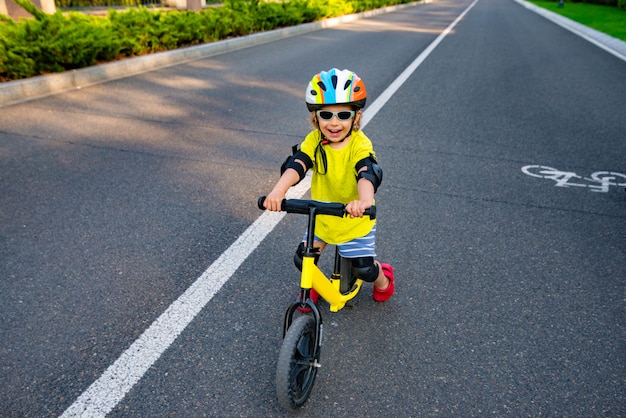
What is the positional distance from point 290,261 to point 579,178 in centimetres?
339

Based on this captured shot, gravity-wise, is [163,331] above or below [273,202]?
below

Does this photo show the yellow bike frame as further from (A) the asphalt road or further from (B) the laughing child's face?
(B) the laughing child's face

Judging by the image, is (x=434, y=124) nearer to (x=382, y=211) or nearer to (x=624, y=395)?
(x=382, y=211)

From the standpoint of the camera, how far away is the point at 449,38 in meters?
17.0

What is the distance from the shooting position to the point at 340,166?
8.36 feet

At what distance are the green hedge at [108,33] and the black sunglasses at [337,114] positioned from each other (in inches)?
290

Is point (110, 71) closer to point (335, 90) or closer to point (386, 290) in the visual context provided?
point (386, 290)

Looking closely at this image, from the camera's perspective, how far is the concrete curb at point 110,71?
7605mm

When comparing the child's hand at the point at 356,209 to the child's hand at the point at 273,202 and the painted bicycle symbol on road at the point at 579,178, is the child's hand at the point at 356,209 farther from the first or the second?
the painted bicycle symbol on road at the point at 579,178

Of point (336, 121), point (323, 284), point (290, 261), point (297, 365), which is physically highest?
point (336, 121)

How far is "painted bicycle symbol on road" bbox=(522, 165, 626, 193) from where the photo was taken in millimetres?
4932

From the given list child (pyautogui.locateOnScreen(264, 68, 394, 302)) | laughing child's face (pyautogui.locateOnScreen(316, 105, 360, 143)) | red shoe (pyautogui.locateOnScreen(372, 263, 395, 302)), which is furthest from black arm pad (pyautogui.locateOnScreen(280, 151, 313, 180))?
red shoe (pyautogui.locateOnScreen(372, 263, 395, 302))

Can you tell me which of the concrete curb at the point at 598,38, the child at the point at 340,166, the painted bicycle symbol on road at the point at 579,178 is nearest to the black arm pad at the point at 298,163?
the child at the point at 340,166

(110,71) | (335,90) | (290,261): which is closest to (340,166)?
(335,90)
